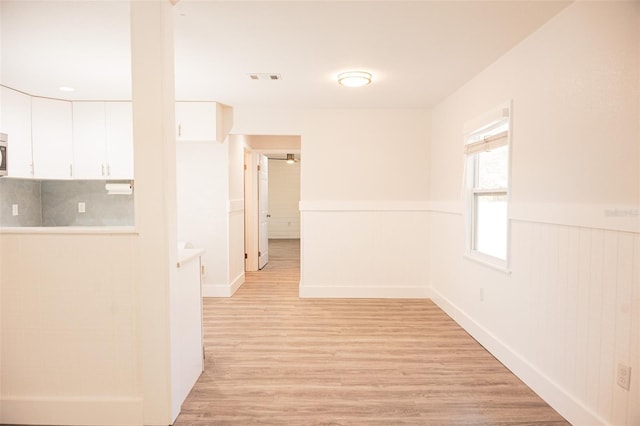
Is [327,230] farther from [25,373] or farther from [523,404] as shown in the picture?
[25,373]

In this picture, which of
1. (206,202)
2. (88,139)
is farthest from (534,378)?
(88,139)

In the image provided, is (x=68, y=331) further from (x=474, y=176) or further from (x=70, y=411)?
(x=474, y=176)

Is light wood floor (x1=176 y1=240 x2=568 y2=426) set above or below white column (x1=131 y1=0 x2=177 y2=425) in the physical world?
below

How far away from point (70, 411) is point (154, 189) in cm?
140

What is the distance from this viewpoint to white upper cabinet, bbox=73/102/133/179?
4387 mm

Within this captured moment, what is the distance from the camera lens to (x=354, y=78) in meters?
3.32

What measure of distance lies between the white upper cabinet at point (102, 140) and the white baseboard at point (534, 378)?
4.28m

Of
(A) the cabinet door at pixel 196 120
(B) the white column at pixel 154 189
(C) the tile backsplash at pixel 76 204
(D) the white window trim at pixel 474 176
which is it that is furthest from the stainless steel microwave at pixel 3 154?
(D) the white window trim at pixel 474 176

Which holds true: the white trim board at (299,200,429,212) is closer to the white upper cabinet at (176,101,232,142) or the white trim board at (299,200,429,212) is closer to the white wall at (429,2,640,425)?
the white upper cabinet at (176,101,232,142)

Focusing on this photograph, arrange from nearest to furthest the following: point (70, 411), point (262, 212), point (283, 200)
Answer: point (70, 411) < point (262, 212) < point (283, 200)

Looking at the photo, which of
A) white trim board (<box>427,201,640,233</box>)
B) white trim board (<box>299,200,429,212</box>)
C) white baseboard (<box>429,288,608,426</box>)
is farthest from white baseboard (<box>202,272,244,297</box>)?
white trim board (<box>427,201,640,233</box>)

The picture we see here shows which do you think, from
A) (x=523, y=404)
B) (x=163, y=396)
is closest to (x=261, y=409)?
(x=163, y=396)

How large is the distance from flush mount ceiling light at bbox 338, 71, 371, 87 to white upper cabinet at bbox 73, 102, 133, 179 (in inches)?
108

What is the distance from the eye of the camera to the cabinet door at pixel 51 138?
4116 mm
